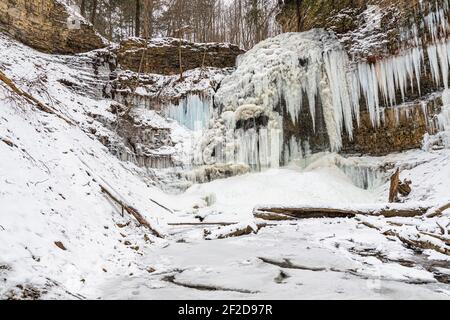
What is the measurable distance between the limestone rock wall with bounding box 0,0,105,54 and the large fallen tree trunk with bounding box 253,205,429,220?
1385cm

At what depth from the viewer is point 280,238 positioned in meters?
5.73

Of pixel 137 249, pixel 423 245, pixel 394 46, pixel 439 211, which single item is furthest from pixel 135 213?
pixel 394 46

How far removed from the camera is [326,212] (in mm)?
7668

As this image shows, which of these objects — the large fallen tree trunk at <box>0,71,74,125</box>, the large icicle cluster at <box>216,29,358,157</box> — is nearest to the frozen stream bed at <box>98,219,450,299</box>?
the large fallen tree trunk at <box>0,71,74,125</box>

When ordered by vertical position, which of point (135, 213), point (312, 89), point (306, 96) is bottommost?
point (135, 213)

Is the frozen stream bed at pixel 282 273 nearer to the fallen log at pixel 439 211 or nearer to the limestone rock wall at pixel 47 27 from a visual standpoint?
the fallen log at pixel 439 211

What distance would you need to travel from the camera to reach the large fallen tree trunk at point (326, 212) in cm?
680

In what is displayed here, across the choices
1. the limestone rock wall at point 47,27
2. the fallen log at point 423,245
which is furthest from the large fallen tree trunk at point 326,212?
the limestone rock wall at point 47,27

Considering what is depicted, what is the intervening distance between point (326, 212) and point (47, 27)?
51.5ft

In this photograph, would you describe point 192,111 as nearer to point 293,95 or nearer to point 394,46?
point 293,95

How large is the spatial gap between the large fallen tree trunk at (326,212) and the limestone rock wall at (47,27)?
13845mm

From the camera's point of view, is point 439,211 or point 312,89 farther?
point 312,89
